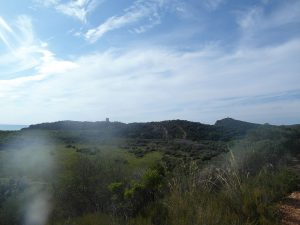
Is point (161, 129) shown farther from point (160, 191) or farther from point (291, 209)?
point (291, 209)

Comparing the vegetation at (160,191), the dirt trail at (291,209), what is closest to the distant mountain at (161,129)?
the vegetation at (160,191)

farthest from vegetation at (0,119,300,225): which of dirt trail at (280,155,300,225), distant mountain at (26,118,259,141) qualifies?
distant mountain at (26,118,259,141)

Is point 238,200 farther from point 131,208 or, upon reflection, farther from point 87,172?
point 87,172

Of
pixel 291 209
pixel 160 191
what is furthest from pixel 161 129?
pixel 291 209

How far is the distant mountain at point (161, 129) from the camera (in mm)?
76294

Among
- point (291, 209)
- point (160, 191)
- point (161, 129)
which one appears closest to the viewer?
point (291, 209)

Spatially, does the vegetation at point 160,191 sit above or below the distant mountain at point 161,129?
below

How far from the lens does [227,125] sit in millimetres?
79562

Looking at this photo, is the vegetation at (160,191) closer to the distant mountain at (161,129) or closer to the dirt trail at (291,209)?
the dirt trail at (291,209)

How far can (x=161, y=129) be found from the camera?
84062 mm

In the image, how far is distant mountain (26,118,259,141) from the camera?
76.3m

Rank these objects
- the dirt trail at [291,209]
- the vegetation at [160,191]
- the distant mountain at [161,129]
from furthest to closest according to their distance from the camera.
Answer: the distant mountain at [161,129] < the dirt trail at [291,209] < the vegetation at [160,191]

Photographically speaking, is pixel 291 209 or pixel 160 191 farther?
pixel 160 191

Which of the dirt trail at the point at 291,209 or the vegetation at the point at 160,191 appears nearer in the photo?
the vegetation at the point at 160,191
